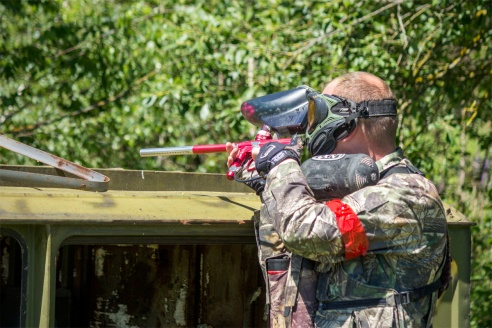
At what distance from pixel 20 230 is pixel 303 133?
109 cm

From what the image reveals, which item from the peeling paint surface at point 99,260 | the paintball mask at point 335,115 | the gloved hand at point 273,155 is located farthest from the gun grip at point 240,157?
the peeling paint surface at point 99,260

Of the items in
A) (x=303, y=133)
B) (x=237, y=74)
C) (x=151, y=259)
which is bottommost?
(x=151, y=259)

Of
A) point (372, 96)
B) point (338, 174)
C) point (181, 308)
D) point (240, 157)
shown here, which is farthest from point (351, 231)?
point (181, 308)

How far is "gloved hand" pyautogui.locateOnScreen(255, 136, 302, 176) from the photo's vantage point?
111 inches

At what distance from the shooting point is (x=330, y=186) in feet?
9.07

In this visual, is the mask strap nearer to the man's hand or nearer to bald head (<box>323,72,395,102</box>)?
bald head (<box>323,72,395,102</box>)

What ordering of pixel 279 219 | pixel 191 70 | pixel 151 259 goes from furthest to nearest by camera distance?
1. pixel 191 70
2. pixel 151 259
3. pixel 279 219

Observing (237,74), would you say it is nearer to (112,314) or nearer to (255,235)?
(112,314)

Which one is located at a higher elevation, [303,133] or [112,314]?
[303,133]

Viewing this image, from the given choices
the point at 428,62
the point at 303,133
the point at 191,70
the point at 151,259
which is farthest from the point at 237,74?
the point at 303,133

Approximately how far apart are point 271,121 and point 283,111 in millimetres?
59

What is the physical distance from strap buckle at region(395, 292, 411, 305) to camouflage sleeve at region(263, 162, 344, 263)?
0.74 ft

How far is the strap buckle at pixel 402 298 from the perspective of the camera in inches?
106

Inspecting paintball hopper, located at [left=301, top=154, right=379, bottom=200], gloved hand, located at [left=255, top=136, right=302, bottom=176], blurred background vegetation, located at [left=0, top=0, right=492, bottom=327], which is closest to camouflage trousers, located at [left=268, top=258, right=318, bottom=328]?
paintball hopper, located at [left=301, top=154, right=379, bottom=200]
